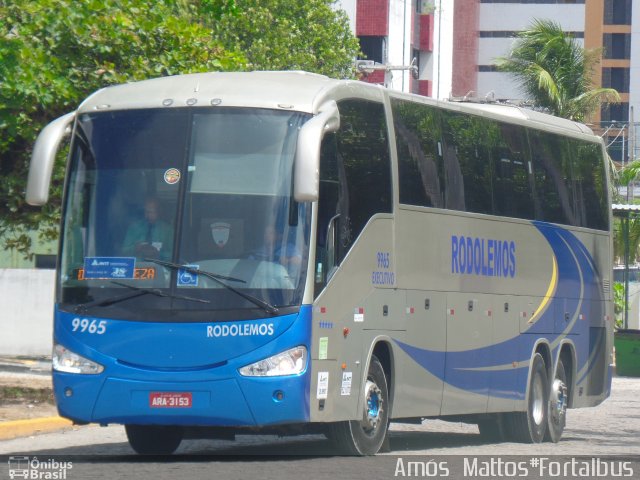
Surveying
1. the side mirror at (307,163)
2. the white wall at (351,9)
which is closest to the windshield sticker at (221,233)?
the side mirror at (307,163)

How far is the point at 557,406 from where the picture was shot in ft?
56.5

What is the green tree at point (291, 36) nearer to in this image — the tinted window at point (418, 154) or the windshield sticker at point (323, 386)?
the tinted window at point (418, 154)

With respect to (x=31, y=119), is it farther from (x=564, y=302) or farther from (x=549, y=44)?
(x=549, y=44)

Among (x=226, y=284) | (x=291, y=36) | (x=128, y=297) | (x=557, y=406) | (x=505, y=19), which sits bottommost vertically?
(x=557, y=406)

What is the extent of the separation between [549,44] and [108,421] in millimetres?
34259

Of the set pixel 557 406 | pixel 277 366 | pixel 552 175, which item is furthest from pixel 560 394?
pixel 277 366

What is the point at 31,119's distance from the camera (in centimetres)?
1830

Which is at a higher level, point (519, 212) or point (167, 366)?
point (519, 212)

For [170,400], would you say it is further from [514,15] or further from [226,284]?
[514,15]

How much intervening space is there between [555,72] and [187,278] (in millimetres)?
34165

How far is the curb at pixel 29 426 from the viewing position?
14.8 m

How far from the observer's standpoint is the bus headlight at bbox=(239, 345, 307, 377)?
1131 centimetres

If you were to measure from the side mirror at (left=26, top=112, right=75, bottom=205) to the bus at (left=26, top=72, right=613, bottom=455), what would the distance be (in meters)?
0.02

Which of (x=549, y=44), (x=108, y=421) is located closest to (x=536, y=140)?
(x=108, y=421)
